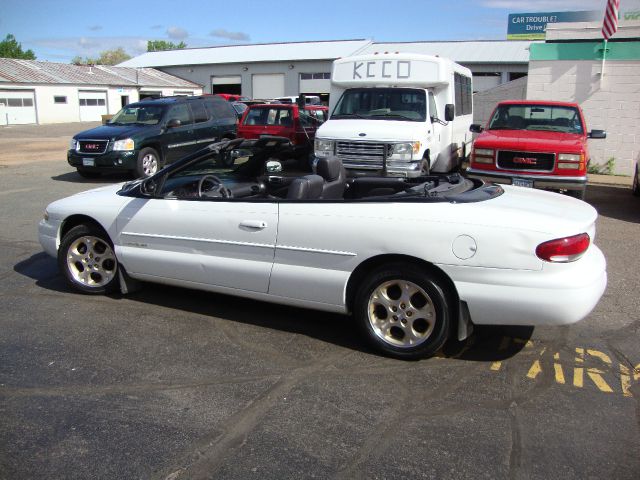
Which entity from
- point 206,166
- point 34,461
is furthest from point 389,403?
point 206,166

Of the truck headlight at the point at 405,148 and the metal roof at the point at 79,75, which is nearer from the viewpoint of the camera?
the truck headlight at the point at 405,148

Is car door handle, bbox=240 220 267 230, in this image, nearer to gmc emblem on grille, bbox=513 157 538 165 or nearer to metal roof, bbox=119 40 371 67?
gmc emblem on grille, bbox=513 157 538 165

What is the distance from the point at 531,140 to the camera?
935 centimetres

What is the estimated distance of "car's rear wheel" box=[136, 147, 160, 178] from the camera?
13.3 m

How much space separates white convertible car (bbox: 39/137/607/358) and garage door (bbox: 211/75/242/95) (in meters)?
47.5

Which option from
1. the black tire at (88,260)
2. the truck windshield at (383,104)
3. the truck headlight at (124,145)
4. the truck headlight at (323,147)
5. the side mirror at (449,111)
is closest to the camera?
the black tire at (88,260)

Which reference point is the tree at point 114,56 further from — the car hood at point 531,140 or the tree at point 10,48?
the car hood at point 531,140

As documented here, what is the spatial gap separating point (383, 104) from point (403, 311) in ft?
24.8

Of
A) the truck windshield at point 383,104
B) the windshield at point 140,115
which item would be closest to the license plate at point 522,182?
the truck windshield at point 383,104

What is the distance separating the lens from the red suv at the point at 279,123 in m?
15.8

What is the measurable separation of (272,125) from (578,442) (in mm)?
13886

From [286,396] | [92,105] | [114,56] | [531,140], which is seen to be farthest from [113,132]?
[114,56]

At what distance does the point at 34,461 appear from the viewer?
2955mm

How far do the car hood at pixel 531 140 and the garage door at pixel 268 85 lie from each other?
4045cm
